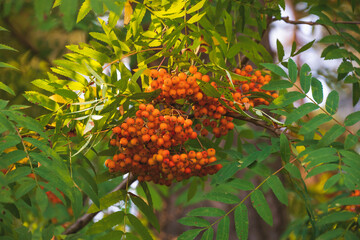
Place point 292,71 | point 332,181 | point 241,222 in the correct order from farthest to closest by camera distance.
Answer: point 292,71, point 241,222, point 332,181

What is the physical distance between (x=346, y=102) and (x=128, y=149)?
6.55m

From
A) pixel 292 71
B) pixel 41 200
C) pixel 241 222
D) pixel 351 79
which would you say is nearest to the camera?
pixel 41 200

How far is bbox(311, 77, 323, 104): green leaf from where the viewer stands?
1188mm

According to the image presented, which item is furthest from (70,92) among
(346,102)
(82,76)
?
(346,102)

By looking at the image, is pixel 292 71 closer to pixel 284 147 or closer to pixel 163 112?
pixel 284 147

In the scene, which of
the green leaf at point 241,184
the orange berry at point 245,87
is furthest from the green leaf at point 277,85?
the green leaf at point 241,184

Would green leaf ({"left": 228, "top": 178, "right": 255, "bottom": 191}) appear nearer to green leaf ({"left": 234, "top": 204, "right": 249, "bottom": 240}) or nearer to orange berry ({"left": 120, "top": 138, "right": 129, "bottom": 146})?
green leaf ({"left": 234, "top": 204, "right": 249, "bottom": 240})

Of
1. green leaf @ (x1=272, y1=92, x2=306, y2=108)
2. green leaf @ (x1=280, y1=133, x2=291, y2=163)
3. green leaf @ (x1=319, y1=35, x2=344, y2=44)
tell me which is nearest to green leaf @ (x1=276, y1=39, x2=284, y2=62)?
green leaf @ (x1=319, y1=35, x2=344, y2=44)

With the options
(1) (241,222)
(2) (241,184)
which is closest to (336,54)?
(2) (241,184)

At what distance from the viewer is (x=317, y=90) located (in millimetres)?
1206

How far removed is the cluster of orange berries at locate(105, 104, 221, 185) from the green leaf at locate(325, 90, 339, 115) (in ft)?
1.32

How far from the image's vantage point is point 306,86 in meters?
1.22

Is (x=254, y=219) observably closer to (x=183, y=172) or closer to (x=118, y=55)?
(x=183, y=172)

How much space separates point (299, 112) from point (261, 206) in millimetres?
316
